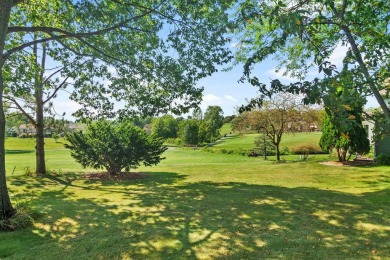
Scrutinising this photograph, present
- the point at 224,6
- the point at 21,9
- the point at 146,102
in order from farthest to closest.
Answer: the point at 146,102
the point at 21,9
the point at 224,6

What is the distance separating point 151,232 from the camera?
5645 millimetres

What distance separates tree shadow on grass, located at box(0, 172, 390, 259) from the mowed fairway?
0.06 ft

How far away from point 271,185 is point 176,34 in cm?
Answer: 683

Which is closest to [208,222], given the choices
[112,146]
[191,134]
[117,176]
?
[112,146]

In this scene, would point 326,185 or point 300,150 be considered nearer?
point 326,185

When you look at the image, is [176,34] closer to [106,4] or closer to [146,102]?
[106,4]

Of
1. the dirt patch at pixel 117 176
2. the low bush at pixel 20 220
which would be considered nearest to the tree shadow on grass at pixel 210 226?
the low bush at pixel 20 220

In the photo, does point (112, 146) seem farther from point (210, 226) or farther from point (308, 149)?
point (308, 149)

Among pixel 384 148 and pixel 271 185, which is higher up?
Result: pixel 384 148

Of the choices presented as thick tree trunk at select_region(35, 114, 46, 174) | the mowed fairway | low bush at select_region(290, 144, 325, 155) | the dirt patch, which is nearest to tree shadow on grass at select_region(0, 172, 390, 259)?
the mowed fairway

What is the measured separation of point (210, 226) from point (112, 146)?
27.6 ft

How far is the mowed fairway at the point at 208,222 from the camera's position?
15.4 feet

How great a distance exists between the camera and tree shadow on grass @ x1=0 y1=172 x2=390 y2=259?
469cm

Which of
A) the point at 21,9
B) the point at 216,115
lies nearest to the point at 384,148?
the point at 21,9
